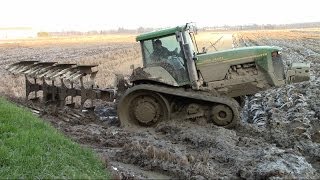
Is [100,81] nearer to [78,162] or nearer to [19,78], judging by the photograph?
[19,78]

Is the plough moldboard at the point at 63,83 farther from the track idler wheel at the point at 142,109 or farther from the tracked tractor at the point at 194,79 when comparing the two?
the tracked tractor at the point at 194,79

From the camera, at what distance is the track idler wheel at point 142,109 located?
37.2 ft

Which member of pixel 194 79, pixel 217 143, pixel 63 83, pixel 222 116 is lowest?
pixel 217 143

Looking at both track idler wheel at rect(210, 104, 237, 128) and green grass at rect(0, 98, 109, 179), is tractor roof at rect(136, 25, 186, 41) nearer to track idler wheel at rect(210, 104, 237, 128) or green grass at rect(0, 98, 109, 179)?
track idler wheel at rect(210, 104, 237, 128)

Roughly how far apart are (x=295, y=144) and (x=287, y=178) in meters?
2.64

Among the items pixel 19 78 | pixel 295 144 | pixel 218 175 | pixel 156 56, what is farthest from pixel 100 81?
pixel 218 175

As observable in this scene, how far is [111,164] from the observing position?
7.40m

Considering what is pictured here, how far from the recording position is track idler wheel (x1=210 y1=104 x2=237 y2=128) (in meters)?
10.9

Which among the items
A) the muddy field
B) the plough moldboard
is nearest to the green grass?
the muddy field

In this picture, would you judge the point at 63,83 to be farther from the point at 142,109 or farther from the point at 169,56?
the point at 169,56

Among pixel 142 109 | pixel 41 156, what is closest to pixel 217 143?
pixel 142 109

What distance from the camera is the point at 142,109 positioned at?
11406 mm

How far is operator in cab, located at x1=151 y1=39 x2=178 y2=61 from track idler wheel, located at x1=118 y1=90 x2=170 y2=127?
915mm

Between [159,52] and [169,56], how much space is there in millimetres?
280
